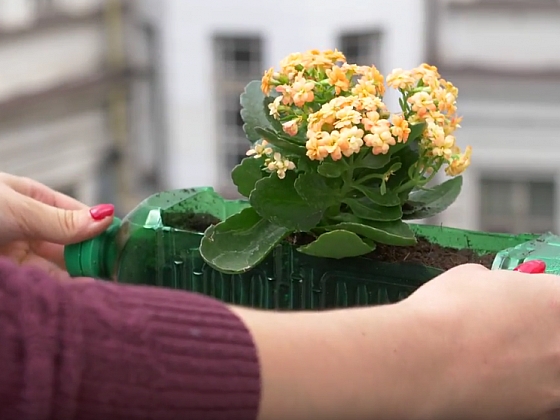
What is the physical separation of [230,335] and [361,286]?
186 millimetres

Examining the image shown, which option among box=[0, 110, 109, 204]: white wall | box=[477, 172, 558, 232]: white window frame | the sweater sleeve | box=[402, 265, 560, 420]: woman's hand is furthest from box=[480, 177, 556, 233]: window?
the sweater sleeve

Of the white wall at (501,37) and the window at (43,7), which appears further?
the window at (43,7)

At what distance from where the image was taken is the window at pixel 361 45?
165 centimetres

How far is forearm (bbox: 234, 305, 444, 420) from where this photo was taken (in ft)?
1.18

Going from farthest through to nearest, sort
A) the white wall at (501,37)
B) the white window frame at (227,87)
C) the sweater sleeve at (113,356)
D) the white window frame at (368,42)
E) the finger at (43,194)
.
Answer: the white window frame at (227,87)
the white window frame at (368,42)
the white wall at (501,37)
the finger at (43,194)
the sweater sleeve at (113,356)

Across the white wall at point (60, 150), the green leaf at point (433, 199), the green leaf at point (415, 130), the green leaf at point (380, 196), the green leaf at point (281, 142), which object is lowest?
the white wall at point (60, 150)

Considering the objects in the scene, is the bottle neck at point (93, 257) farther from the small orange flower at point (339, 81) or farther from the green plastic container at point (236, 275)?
the small orange flower at point (339, 81)

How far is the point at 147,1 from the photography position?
185cm

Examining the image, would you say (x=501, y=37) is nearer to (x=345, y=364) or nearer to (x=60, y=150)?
(x=60, y=150)

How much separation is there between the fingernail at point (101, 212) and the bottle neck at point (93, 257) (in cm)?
1

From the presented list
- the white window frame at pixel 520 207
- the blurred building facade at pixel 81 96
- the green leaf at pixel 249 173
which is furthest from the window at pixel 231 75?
the green leaf at pixel 249 173

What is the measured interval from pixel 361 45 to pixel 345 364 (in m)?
1.39

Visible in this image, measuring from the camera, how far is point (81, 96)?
5.93 ft

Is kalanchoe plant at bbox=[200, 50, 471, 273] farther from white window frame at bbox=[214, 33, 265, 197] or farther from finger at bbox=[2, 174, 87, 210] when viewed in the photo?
white window frame at bbox=[214, 33, 265, 197]
